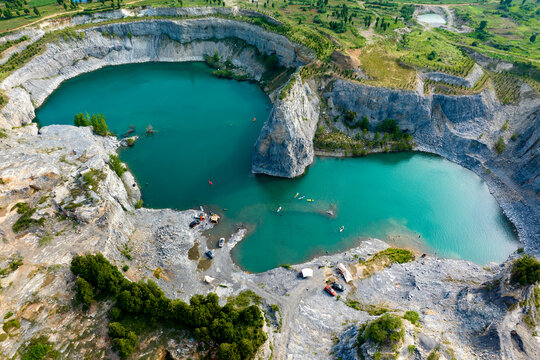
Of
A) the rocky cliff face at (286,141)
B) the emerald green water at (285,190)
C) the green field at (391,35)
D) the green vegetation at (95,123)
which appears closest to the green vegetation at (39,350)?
the emerald green water at (285,190)

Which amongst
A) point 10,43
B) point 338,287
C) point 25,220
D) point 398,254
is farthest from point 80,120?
point 398,254

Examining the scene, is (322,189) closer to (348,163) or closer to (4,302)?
(348,163)

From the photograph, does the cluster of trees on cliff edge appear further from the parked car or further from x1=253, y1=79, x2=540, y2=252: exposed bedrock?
x1=253, y1=79, x2=540, y2=252: exposed bedrock

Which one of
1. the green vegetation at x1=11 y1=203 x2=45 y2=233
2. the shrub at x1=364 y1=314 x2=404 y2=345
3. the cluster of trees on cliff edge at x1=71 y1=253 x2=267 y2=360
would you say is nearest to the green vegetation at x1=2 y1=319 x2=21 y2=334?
the cluster of trees on cliff edge at x1=71 y1=253 x2=267 y2=360

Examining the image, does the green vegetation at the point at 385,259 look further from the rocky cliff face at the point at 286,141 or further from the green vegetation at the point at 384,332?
the rocky cliff face at the point at 286,141

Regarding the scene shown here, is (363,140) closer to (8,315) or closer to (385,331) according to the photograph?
(385,331)

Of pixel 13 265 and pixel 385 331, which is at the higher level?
pixel 13 265
